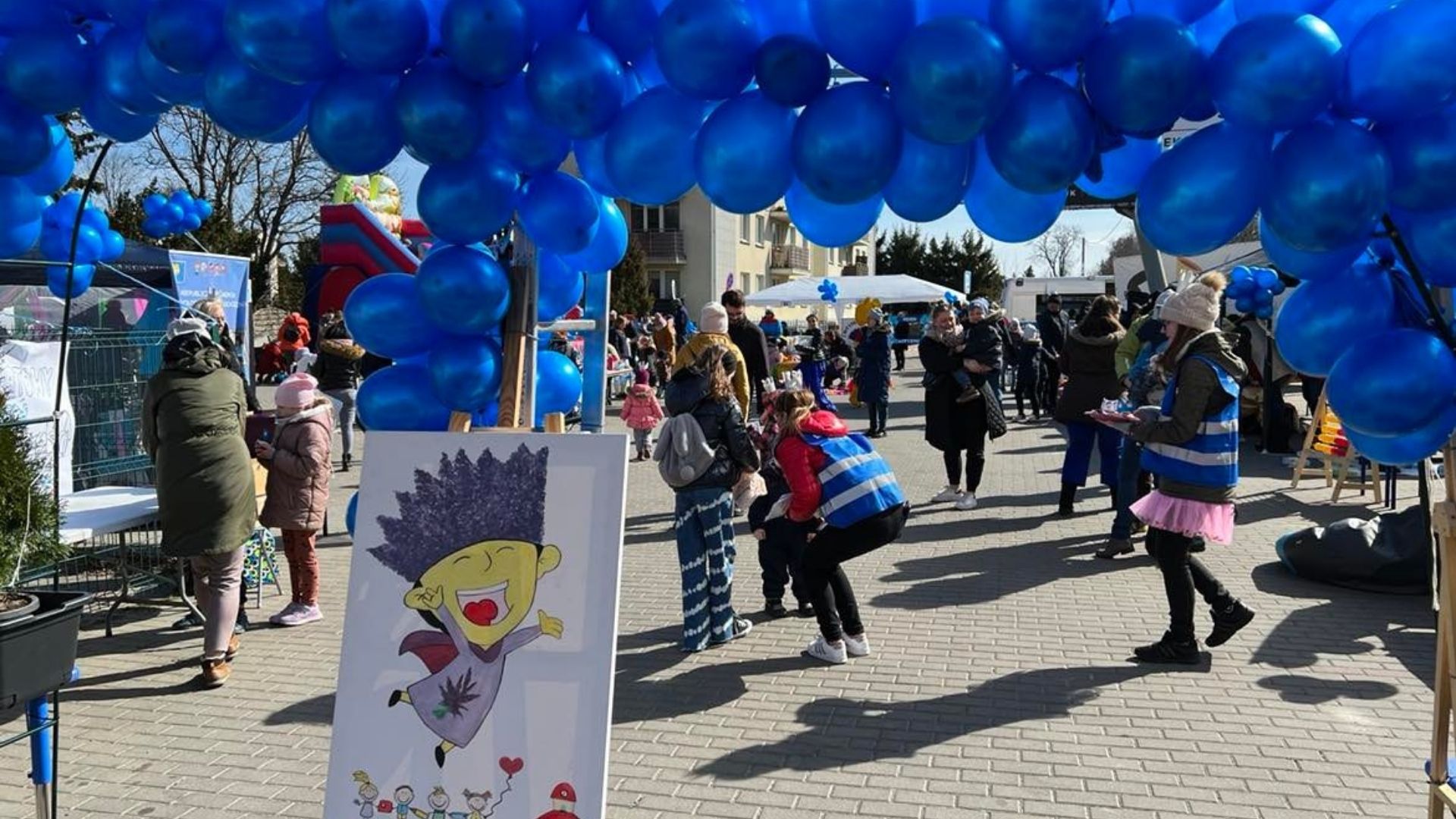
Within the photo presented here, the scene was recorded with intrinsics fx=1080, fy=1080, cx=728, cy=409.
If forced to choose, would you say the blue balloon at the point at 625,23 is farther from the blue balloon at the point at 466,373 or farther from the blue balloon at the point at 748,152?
the blue balloon at the point at 466,373

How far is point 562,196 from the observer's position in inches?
128

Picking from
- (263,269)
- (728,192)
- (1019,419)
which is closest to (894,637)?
(728,192)

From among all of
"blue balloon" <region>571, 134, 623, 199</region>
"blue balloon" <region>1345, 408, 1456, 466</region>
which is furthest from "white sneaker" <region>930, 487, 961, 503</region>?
"blue balloon" <region>571, 134, 623, 199</region>

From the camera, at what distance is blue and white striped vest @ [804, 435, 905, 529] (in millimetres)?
4957

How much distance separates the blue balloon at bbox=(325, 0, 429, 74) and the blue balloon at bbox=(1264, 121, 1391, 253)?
2177mm

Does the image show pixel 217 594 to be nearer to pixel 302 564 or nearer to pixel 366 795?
pixel 302 564

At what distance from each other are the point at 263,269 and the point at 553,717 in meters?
34.7

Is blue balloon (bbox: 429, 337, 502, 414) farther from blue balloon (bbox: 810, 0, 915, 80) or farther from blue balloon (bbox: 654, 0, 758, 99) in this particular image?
blue balloon (bbox: 810, 0, 915, 80)

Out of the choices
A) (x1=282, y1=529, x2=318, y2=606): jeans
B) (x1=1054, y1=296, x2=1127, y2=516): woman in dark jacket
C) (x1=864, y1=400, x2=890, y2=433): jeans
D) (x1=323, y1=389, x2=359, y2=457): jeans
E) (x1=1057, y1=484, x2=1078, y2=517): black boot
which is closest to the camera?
(x1=282, y1=529, x2=318, y2=606): jeans

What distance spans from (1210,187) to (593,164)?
1820 millimetres

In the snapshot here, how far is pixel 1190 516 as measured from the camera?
501 centimetres

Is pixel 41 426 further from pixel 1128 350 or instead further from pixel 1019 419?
pixel 1019 419

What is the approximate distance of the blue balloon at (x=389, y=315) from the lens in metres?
3.40

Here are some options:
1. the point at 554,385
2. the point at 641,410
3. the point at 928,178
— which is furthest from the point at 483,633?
the point at 641,410
